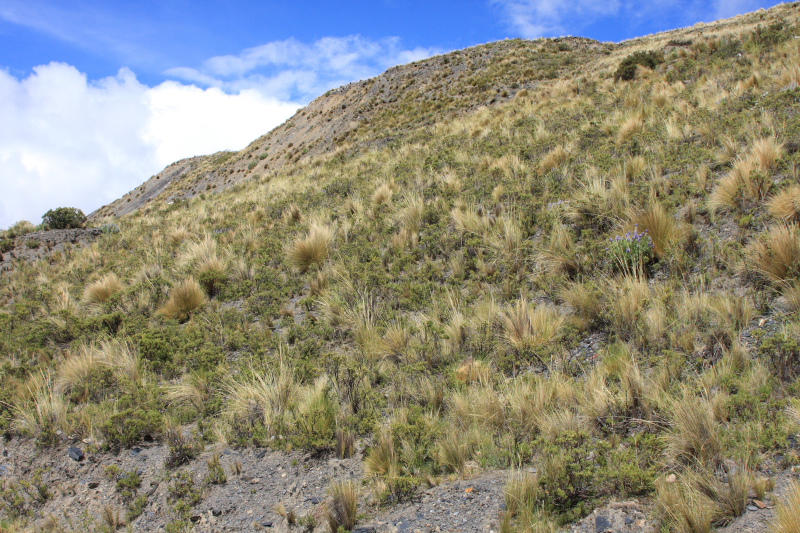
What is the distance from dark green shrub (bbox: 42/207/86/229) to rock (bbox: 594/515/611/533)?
2553cm

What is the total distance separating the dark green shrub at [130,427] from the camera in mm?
4086

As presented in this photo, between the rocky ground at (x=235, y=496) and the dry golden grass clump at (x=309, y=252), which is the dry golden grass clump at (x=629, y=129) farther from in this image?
the rocky ground at (x=235, y=496)

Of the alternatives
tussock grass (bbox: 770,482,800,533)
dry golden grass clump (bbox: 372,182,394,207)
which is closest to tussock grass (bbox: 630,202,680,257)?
tussock grass (bbox: 770,482,800,533)

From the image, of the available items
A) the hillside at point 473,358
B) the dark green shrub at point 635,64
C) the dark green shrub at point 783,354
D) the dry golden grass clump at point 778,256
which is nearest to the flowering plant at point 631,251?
the hillside at point 473,358

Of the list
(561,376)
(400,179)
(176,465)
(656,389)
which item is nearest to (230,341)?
(176,465)

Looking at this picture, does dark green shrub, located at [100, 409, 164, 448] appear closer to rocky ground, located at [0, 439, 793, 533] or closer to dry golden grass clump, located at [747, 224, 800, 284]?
rocky ground, located at [0, 439, 793, 533]

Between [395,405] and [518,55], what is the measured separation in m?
33.5

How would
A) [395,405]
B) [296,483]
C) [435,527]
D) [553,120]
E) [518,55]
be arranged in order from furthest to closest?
[518,55], [553,120], [395,405], [296,483], [435,527]

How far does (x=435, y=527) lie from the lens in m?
2.74

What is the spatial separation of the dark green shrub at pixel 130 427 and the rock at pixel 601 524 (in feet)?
12.4

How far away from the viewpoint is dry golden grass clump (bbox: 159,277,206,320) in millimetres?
6973

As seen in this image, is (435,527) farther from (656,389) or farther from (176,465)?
(176,465)

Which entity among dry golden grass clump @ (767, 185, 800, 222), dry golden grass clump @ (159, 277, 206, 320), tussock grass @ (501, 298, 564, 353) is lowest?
tussock grass @ (501, 298, 564, 353)

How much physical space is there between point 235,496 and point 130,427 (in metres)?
1.48
